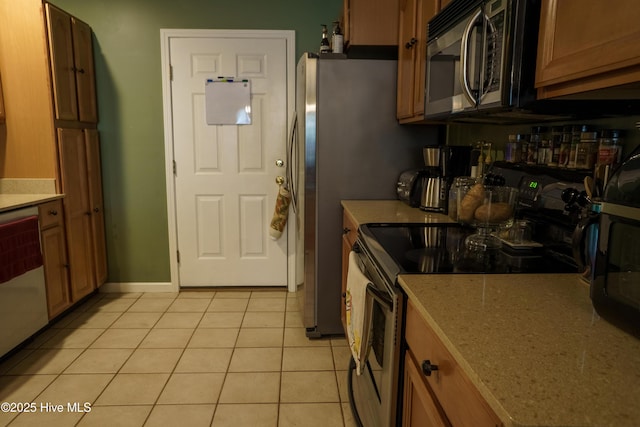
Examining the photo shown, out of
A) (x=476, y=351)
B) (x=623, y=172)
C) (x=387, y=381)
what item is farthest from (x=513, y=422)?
(x=387, y=381)

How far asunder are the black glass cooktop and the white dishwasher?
1.84m

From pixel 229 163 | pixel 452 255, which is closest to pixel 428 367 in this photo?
pixel 452 255

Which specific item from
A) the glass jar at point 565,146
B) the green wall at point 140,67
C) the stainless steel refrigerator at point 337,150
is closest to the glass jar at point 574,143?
the glass jar at point 565,146

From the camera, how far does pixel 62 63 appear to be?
8.94 ft

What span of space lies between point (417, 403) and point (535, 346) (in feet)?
1.25

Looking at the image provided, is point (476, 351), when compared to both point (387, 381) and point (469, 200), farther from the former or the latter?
point (469, 200)

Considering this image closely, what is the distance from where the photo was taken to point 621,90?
2.92 feet

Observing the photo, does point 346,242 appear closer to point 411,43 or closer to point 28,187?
point 411,43

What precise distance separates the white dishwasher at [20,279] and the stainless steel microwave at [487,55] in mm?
2213

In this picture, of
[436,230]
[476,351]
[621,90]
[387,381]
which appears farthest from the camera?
[436,230]

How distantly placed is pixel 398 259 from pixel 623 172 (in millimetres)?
614

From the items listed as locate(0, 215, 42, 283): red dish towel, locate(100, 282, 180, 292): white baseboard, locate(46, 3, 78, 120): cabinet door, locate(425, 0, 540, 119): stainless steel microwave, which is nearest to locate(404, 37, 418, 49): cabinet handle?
locate(425, 0, 540, 119): stainless steel microwave

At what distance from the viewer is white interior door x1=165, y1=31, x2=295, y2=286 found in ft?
10.4

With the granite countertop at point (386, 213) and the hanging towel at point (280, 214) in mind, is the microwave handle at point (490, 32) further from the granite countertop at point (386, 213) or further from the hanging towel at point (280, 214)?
the hanging towel at point (280, 214)
